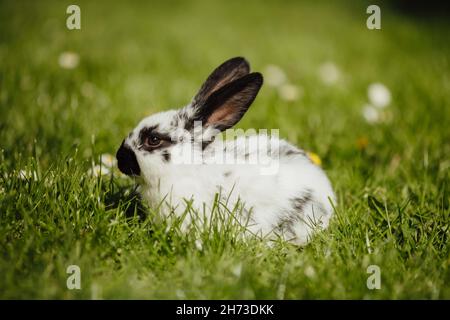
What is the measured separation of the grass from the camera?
207cm

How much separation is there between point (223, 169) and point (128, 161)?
0.50m

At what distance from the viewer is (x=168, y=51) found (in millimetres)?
6551

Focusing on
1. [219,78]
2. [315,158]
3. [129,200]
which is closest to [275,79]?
[315,158]

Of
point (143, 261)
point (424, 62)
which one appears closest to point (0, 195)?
point (143, 261)

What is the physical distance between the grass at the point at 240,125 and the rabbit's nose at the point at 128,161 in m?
0.15

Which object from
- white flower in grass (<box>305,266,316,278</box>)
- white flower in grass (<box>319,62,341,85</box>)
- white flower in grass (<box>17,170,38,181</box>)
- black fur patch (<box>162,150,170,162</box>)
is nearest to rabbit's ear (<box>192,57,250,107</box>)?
black fur patch (<box>162,150,170,162</box>)

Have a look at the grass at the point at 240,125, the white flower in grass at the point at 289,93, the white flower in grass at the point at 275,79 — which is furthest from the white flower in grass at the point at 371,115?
the white flower in grass at the point at 275,79

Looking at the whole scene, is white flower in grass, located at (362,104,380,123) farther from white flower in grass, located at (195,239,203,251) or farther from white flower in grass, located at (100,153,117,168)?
white flower in grass, located at (195,239,203,251)

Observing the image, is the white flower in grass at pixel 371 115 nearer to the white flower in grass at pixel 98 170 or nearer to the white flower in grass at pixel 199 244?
the white flower in grass at pixel 98 170

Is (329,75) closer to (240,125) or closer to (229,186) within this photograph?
(240,125)

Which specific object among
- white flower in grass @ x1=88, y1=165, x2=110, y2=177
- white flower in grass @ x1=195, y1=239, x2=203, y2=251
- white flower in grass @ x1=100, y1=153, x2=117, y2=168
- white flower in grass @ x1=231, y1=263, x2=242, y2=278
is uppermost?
white flower in grass @ x1=100, y1=153, x2=117, y2=168

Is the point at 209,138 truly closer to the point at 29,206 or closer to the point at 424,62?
the point at 29,206

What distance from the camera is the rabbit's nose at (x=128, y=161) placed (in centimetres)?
257

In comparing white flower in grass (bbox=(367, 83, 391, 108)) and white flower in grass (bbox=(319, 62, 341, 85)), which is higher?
white flower in grass (bbox=(319, 62, 341, 85))
